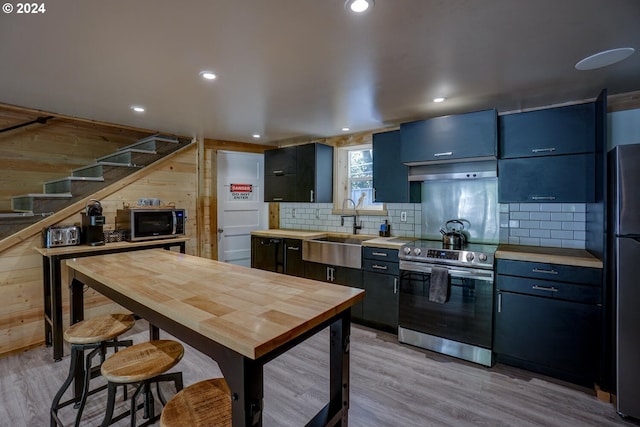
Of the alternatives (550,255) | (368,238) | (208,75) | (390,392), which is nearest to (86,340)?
(208,75)

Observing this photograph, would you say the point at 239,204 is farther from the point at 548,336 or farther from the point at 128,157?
the point at 548,336

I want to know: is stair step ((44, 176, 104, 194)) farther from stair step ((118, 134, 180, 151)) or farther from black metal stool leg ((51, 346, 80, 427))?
black metal stool leg ((51, 346, 80, 427))

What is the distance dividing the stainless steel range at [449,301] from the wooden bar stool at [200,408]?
6.84ft

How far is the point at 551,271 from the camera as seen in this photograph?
2.44 meters

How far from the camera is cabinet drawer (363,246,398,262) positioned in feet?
10.6

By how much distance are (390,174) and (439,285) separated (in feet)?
4.50

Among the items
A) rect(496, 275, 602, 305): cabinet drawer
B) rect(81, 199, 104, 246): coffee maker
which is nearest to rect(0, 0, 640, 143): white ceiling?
rect(81, 199, 104, 246): coffee maker

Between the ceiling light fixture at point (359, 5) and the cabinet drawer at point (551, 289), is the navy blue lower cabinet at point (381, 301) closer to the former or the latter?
the cabinet drawer at point (551, 289)

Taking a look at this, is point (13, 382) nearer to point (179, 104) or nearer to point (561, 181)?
point (179, 104)

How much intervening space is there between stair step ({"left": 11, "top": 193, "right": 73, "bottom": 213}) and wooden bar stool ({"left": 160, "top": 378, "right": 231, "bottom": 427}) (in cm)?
302

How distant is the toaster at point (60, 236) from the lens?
2852 mm

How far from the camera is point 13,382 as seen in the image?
2.43m

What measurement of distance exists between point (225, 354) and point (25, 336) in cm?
319

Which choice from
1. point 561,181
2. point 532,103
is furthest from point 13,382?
point 532,103
